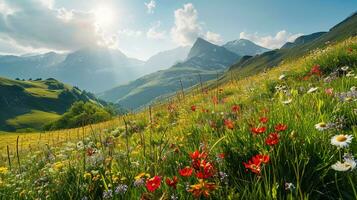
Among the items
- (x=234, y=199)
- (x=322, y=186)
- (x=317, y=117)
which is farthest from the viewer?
(x=317, y=117)

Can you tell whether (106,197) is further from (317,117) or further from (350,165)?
A: (317,117)

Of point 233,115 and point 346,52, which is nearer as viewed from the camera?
point 233,115

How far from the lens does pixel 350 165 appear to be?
8.08ft

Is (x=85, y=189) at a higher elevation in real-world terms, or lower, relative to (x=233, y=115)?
lower

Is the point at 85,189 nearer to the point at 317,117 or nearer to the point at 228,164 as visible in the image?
the point at 228,164

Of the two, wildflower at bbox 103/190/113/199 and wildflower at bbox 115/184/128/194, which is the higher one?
wildflower at bbox 115/184/128/194

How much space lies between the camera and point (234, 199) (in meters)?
2.88

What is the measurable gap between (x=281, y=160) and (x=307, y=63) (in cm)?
958

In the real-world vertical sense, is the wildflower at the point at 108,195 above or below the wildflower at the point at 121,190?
below


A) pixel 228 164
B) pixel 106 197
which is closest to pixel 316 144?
pixel 228 164

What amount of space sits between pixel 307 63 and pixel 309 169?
9592 mm

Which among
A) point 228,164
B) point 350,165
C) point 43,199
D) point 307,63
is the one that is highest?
point 307,63

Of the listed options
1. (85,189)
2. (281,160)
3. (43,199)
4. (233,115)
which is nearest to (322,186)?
(281,160)

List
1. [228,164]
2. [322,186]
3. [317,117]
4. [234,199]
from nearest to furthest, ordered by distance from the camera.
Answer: [234,199] < [322,186] < [228,164] < [317,117]
